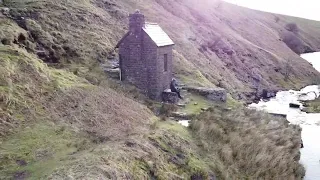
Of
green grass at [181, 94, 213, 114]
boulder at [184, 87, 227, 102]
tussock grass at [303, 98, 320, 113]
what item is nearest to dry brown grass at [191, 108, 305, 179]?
green grass at [181, 94, 213, 114]

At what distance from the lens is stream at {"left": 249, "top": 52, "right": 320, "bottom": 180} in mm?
23489

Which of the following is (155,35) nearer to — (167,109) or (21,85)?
(167,109)

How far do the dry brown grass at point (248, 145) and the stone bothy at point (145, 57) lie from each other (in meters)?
4.83

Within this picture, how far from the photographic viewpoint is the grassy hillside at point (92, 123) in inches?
517

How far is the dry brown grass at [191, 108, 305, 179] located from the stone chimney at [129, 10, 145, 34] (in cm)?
799

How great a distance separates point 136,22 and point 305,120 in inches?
794

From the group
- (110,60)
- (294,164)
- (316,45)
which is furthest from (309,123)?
(316,45)

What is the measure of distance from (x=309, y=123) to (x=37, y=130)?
26.7 m

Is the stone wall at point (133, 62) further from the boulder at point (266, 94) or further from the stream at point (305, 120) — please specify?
the boulder at point (266, 94)

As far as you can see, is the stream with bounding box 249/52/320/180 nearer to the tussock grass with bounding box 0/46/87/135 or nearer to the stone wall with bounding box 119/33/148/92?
the stone wall with bounding box 119/33/148/92

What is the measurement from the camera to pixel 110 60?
101 ft

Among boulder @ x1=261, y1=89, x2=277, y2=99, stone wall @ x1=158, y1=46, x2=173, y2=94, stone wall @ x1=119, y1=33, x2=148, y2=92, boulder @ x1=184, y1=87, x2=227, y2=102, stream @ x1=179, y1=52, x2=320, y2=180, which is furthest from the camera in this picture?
boulder @ x1=261, y1=89, x2=277, y2=99

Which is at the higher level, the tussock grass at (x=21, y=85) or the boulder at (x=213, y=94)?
the tussock grass at (x=21, y=85)

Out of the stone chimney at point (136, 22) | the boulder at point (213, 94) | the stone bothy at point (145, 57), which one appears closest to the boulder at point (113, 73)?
the stone bothy at point (145, 57)
